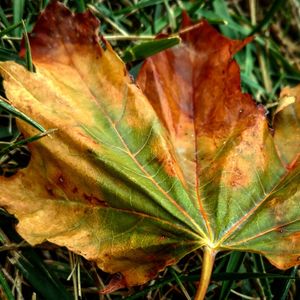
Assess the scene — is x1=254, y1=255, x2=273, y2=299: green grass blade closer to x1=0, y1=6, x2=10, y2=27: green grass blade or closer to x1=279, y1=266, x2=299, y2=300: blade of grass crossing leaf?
x1=279, y1=266, x2=299, y2=300: blade of grass crossing leaf

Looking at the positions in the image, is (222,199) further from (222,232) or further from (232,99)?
(232,99)

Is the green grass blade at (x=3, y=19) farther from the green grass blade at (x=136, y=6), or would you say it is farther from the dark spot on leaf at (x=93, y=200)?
the dark spot on leaf at (x=93, y=200)

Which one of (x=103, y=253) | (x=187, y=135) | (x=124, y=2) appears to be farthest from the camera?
(x=124, y=2)

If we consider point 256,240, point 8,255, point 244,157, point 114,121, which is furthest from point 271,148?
point 8,255

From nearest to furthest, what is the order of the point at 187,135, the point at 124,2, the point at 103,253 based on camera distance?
the point at 103,253 → the point at 187,135 → the point at 124,2

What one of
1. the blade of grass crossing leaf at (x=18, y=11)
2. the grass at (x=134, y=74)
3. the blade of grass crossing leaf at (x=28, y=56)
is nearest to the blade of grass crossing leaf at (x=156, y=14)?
the grass at (x=134, y=74)

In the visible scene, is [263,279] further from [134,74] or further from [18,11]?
[18,11]

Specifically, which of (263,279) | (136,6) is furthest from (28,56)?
(263,279)
